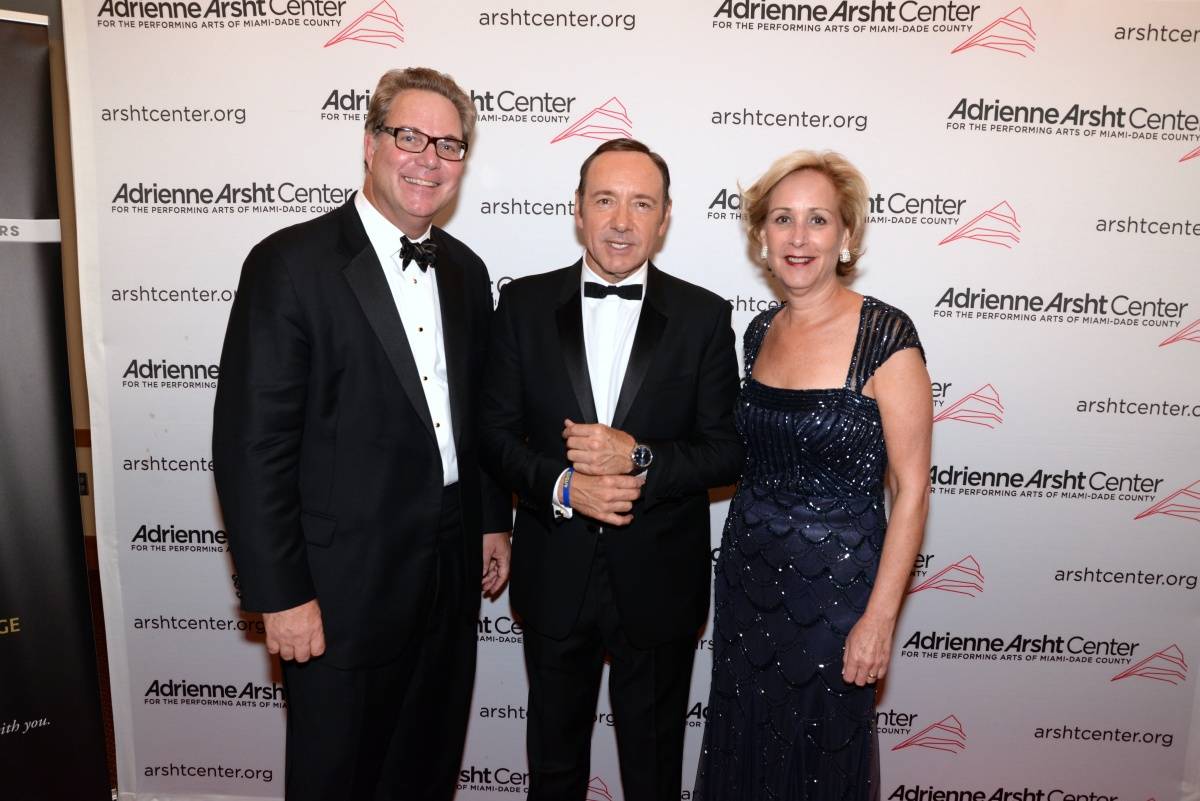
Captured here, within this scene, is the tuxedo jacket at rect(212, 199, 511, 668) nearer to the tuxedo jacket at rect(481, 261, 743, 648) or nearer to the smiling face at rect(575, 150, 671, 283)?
the tuxedo jacket at rect(481, 261, 743, 648)

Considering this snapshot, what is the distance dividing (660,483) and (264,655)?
7.26ft

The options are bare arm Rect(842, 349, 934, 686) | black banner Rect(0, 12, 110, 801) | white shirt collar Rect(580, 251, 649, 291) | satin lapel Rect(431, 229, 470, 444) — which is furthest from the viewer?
black banner Rect(0, 12, 110, 801)

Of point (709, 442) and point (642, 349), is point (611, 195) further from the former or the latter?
point (709, 442)

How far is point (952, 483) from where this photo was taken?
3.07m

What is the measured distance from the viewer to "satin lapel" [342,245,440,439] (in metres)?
1.97

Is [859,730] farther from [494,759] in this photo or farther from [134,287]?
[134,287]

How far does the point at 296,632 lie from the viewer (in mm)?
1934

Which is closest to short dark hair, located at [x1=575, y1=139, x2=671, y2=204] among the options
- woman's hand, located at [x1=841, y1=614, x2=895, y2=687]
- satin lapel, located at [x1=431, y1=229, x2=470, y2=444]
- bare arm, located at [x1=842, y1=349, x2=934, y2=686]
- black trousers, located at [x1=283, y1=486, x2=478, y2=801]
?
satin lapel, located at [x1=431, y1=229, x2=470, y2=444]

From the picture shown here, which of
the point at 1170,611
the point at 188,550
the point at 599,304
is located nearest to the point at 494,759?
the point at 188,550

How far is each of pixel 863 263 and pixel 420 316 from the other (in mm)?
1867

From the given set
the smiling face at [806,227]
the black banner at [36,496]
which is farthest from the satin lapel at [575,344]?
the black banner at [36,496]

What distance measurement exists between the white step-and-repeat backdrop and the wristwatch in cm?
114

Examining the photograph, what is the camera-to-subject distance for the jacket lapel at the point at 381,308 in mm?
1975

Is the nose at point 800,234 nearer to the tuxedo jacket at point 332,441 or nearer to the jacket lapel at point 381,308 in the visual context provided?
the tuxedo jacket at point 332,441
